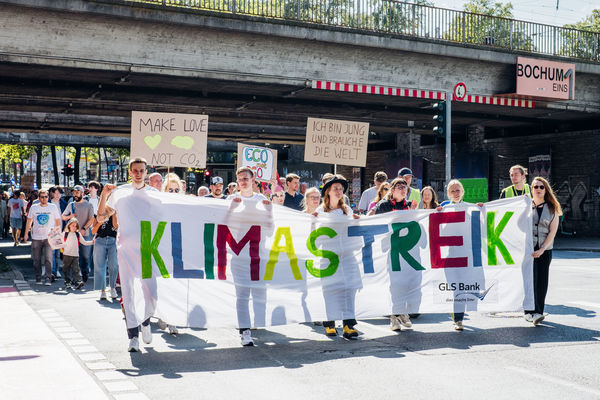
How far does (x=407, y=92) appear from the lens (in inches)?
861

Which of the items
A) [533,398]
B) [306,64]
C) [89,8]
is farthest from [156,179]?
[306,64]

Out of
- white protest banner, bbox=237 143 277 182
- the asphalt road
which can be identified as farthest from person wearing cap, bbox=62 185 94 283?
white protest banner, bbox=237 143 277 182

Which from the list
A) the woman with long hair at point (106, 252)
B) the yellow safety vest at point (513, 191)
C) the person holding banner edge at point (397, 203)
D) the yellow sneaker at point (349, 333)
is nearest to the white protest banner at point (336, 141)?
the woman with long hair at point (106, 252)

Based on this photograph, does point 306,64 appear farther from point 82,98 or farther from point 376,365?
point 376,365

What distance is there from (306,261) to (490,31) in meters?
17.0

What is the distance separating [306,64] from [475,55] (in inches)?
224

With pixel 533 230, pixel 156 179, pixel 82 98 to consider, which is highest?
pixel 82 98

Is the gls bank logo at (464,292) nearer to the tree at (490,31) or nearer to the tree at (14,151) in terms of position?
the tree at (490,31)

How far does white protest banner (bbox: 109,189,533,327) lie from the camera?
25.8 ft

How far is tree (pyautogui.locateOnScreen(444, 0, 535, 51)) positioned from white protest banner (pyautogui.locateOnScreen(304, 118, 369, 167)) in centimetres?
710

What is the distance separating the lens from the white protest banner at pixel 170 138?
46.6 feet

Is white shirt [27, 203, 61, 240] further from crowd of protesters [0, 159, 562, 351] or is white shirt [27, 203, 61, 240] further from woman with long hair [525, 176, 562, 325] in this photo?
woman with long hair [525, 176, 562, 325]

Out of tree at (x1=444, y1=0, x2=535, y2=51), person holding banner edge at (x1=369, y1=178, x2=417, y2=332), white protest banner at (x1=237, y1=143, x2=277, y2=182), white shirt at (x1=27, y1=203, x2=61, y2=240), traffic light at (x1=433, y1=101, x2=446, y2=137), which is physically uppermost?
tree at (x1=444, y1=0, x2=535, y2=51)

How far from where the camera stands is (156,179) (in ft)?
31.5
